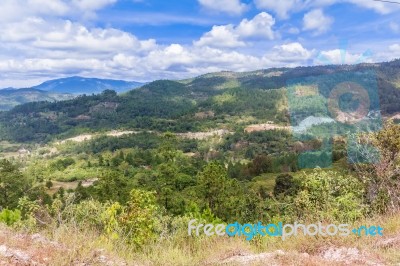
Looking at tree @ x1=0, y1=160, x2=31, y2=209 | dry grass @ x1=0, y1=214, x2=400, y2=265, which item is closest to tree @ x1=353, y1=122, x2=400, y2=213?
dry grass @ x1=0, y1=214, x2=400, y2=265

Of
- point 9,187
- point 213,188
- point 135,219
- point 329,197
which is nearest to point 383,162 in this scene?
point 329,197

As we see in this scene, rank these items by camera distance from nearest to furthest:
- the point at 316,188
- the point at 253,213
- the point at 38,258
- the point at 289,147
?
the point at 38,258 < the point at 316,188 < the point at 253,213 < the point at 289,147

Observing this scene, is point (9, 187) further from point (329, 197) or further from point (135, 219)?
point (329, 197)

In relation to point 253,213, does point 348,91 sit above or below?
above

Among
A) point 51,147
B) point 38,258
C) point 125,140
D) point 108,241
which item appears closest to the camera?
point 38,258

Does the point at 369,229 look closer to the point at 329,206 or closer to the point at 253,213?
the point at 329,206

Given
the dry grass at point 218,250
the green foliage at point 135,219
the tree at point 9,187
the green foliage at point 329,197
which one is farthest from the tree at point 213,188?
the dry grass at point 218,250

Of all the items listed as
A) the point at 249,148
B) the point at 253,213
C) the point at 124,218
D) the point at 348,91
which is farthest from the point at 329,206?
the point at 249,148

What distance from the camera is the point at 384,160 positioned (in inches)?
344

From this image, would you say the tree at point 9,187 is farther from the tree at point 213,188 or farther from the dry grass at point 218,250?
the dry grass at point 218,250

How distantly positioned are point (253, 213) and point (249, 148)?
370 feet

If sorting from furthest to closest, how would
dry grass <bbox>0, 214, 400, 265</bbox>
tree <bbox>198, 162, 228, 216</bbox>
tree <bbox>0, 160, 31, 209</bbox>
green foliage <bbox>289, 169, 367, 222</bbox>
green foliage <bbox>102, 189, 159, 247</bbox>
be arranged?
tree <bbox>0, 160, 31, 209</bbox> → tree <bbox>198, 162, 228, 216</bbox> → green foliage <bbox>289, 169, 367, 222</bbox> → green foliage <bbox>102, 189, 159, 247</bbox> → dry grass <bbox>0, 214, 400, 265</bbox>

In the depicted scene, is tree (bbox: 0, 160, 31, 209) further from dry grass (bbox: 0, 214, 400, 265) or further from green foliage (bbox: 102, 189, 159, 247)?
dry grass (bbox: 0, 214, 400, 265)

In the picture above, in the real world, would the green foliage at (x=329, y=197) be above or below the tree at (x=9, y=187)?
above
